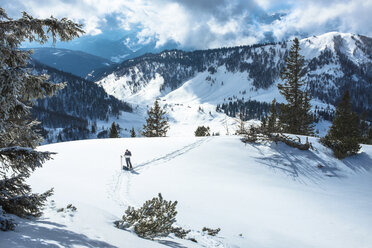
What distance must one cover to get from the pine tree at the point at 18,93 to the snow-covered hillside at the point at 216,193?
0.78m

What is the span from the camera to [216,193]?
1348cm

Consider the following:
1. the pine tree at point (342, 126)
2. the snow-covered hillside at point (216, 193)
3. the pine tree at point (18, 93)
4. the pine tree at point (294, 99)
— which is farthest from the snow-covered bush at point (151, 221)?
the pine tree at point (294, 99)

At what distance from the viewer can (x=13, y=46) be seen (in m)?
5.19

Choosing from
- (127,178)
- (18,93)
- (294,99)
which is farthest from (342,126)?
(18,93)

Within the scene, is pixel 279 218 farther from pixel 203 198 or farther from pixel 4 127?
pixel 4 127

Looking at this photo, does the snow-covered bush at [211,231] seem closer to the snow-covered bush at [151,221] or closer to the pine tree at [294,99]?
the snow-covered bush at [151,221]

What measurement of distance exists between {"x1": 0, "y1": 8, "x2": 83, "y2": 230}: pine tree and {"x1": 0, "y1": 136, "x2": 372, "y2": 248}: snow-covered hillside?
78 cm

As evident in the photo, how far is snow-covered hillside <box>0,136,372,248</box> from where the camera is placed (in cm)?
663

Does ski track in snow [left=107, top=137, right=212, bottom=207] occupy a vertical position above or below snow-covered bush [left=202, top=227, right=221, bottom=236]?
above

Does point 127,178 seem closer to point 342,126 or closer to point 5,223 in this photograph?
point 5,223

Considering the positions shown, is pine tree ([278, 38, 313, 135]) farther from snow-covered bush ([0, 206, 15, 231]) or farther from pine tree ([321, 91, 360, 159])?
snow-covered bush ([0, 206, 15, 231])

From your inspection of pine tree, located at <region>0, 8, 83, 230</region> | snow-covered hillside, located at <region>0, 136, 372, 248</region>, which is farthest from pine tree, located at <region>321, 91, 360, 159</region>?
pine tree, located at <region>0, 8, 83, 230</region>

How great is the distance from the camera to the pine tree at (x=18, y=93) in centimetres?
452

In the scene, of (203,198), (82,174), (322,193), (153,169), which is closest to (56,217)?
(203,198)
